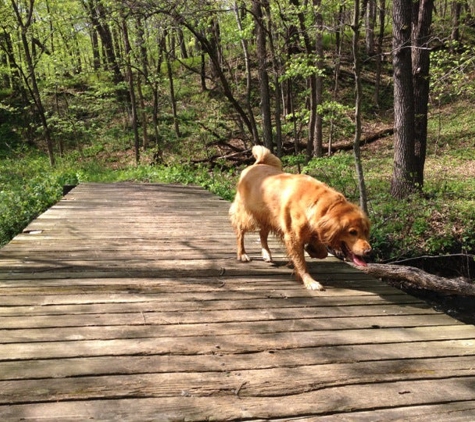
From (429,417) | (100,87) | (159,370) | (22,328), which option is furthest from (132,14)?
(100,87)

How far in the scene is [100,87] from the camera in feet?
63.1

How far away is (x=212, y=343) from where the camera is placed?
2.51 m

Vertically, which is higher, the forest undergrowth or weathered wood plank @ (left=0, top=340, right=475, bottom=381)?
weathered wood plank @ (left=0, top=340, right=475, bottom=381)

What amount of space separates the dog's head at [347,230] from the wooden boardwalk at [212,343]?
1.40 ft

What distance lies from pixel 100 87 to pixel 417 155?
1498 cm

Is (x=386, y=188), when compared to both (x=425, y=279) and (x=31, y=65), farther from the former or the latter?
(x=31, y=65)

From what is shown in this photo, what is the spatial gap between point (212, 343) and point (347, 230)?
1406 mm

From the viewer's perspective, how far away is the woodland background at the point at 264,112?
26.0ft

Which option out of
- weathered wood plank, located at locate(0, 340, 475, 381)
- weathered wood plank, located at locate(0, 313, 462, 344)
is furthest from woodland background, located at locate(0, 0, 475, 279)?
weathered wood plank, located at locate(0, 340, 475, 381)

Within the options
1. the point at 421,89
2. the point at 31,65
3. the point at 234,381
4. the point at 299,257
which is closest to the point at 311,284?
the point at 299,257

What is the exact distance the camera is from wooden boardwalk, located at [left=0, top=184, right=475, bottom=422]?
76.2 inches

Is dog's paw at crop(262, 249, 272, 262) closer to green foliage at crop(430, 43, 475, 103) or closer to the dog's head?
the dog's head

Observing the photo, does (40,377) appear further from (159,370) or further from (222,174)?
(222,174)

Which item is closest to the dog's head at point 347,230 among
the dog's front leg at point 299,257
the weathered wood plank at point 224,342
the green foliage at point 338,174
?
the dog's front leg at point 299,257
